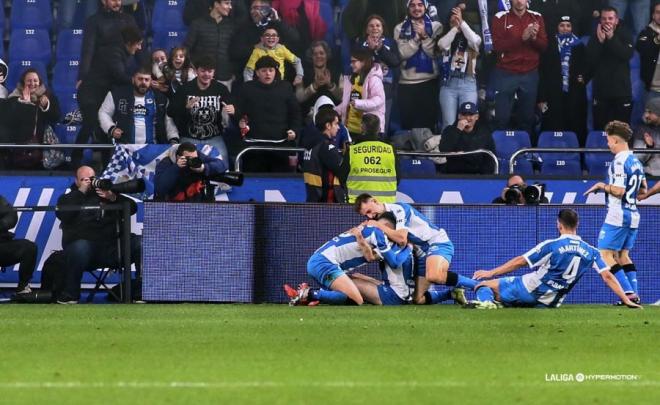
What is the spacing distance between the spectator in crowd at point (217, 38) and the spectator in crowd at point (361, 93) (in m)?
1.70

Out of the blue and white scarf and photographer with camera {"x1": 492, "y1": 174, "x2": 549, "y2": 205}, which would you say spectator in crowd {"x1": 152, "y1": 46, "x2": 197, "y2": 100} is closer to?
photographer with camera {"x1": 492, "y1": 174, "x2": 549, "y2": 205}

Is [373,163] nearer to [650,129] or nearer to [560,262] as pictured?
[560,262]

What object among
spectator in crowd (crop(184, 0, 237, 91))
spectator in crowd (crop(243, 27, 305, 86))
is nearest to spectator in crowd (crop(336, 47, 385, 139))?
spectator in crowd (crop(243, 27, 305, 86))

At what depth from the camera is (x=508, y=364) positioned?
9258mm

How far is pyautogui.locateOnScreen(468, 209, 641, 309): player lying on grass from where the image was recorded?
14797mm

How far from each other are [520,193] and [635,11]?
15.9ft

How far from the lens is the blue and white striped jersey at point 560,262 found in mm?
14844

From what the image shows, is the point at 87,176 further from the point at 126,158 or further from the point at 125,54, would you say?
the point at 125,54

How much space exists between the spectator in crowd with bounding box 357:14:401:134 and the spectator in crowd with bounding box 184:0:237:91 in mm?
1890

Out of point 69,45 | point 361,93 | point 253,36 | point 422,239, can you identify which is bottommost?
point 422,239

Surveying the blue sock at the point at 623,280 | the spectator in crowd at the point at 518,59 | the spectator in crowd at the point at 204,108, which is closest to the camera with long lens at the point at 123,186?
the spectator in crowd at the point at 204,108

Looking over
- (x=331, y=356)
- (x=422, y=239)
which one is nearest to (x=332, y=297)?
(x=422, y=239)

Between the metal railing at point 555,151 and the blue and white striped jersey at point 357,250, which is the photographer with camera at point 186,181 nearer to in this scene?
the blue and white striped jersey at point 357,250

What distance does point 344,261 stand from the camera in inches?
632
